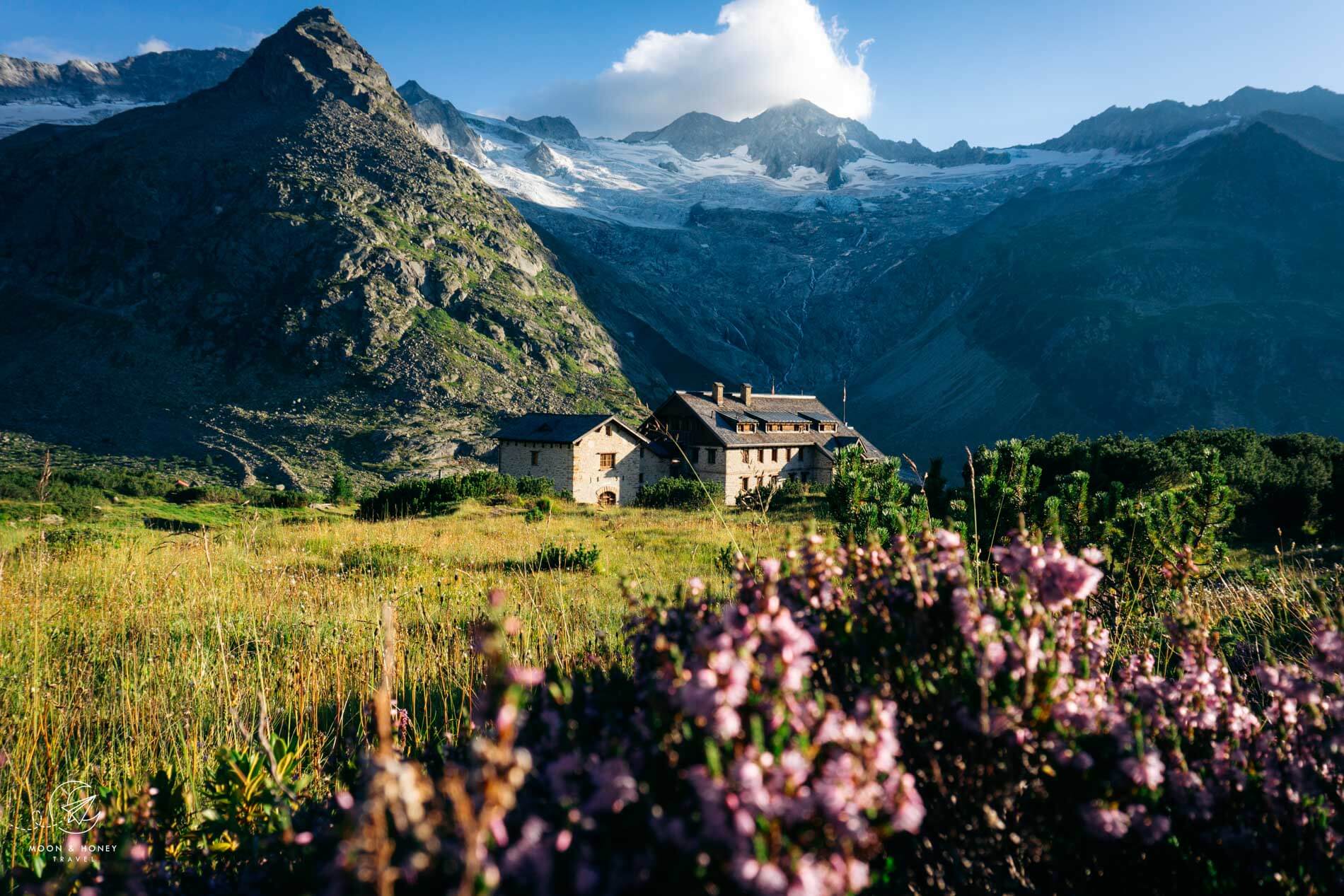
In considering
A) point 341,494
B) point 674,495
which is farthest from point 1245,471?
point 341,494

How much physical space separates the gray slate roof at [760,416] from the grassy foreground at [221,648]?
1508 inches

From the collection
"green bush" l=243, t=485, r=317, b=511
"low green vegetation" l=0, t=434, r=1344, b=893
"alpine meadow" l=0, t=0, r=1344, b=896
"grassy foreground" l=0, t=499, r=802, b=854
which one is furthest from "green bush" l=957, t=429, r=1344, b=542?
"green bush" l=243, t=485, r=317, b=511

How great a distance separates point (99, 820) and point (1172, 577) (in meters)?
7.95

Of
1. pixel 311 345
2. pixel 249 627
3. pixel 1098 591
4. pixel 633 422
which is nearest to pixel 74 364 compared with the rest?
pixel 311 345

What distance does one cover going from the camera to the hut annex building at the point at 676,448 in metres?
48.1

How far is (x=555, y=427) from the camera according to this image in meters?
49.4

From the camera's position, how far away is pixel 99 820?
3564 millimetres

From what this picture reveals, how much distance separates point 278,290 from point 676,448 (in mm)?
86519

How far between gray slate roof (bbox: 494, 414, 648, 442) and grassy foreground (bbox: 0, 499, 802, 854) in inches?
1333

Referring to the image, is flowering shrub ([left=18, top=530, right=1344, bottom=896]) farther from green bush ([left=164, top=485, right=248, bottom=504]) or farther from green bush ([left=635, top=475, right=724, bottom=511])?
green bush ([left=164, top=485, right=248, bottom=504])

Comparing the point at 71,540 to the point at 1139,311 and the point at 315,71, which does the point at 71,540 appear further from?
the point at 315,71

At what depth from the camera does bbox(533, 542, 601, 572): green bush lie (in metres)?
14.7

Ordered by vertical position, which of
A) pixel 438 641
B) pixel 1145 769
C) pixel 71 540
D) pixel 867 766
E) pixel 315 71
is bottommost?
pixel 71 540

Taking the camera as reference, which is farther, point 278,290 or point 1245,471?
point 278,290
